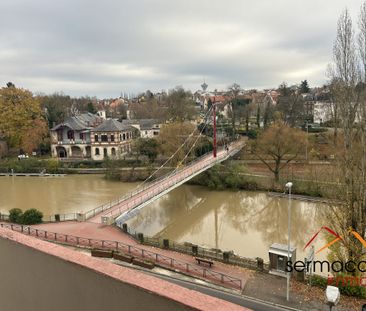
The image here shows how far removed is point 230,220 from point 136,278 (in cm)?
2151

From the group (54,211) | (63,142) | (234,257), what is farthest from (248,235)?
(63,142)

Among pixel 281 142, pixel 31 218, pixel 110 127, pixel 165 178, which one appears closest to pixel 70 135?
pixel 110 127

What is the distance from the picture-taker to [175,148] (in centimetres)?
3606

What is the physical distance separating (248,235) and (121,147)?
28.9 metres

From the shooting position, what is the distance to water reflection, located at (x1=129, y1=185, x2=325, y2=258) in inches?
791

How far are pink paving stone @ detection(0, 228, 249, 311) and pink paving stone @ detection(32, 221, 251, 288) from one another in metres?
11.1

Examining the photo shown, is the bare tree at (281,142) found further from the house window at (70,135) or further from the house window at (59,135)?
the house window at (59,135)

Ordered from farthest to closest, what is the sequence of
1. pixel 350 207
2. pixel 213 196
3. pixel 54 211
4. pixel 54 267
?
pixel 213 196
pixel 54 211
pixel 350 207
pixel 54 267

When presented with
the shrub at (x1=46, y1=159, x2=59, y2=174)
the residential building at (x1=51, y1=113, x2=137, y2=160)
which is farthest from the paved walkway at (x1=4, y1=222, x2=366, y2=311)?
the residential building at (x1=51, y1=113, x2=137, y2=160)

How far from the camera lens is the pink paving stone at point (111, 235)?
14.4 meters

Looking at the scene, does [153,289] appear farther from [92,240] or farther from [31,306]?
[92,240]

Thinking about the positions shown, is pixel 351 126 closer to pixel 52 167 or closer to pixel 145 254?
pixel 145 254

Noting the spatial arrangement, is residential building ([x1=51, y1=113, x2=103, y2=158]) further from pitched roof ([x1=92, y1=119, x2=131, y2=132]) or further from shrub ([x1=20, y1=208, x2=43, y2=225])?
shrub ([x1=20, y1=208, x2=43, y2=225])

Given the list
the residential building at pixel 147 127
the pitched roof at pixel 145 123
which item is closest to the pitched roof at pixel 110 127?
the residential building at pixel 147 127
